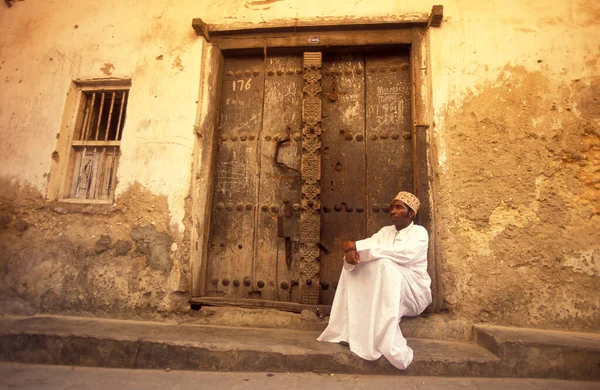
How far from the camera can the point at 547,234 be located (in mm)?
2660

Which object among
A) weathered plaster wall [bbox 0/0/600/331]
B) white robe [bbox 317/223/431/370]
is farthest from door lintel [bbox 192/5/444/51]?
white robe [bbox 317/223/431/370]

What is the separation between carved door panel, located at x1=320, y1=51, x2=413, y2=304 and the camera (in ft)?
10.2

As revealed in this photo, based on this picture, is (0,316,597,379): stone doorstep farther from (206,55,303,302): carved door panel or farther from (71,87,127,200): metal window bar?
(71,87,127,200): metal window bar

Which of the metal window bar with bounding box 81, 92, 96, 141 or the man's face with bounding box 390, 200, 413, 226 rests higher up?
the metal window bar with bounding box 81, 92, 96, 141

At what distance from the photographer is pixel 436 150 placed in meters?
2.90

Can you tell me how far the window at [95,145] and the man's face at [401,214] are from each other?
8.05 feet

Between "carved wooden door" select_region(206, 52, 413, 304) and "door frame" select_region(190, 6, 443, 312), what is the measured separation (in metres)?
0.15

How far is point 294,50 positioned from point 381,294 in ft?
7.80

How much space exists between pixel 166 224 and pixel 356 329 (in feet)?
5.83

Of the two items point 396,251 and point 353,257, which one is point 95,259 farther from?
point 396,251

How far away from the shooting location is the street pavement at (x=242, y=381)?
1981mm

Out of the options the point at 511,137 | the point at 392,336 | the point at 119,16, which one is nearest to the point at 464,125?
the point at 511,137

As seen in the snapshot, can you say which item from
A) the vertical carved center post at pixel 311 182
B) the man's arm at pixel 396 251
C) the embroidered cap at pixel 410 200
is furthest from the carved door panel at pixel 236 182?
the embroidered cap at pixel 410 200

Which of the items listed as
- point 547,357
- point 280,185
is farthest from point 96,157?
point 547,357
